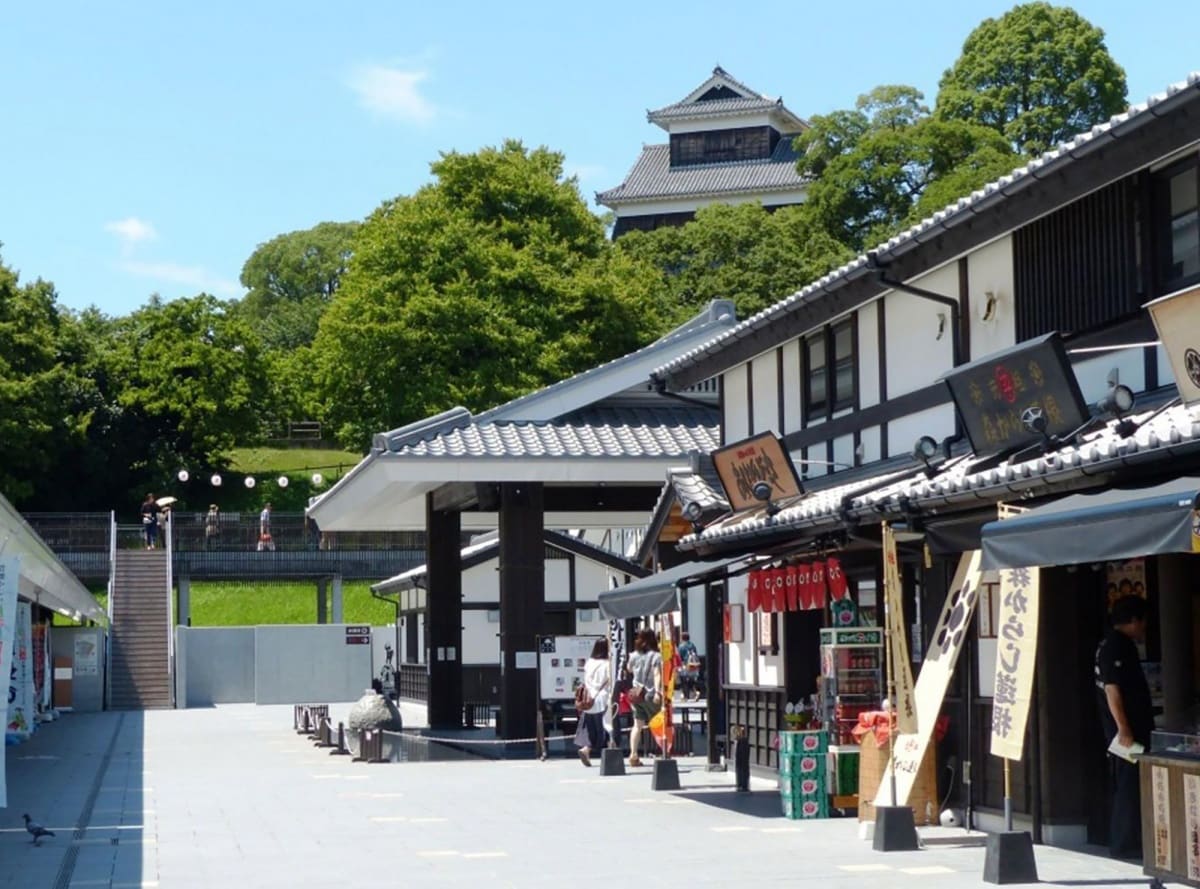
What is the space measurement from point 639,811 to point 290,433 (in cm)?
6950

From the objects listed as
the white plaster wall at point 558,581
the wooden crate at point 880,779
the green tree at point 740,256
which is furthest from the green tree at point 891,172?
the wooden crate at point 880,779

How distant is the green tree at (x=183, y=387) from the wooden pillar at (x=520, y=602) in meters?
44.9

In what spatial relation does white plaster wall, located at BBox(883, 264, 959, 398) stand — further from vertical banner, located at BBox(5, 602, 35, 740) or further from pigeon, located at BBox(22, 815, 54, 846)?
vertical banner, located at BBox(5, 602, 35, 740)

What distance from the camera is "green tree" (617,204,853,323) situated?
6212cm

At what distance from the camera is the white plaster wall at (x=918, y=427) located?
16219 mm

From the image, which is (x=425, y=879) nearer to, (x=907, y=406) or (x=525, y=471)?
(x=907, y=406)

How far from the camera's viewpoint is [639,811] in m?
17.3

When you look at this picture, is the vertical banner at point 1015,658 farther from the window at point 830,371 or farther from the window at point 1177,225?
the window at point 830,371

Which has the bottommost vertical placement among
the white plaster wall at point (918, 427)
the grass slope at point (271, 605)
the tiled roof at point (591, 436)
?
the grass slope at point (271, 605)

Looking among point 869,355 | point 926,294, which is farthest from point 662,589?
point 926,294

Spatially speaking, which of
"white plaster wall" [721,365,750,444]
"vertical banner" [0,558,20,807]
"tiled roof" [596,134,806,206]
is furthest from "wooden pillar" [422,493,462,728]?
"tiled roof" [596,134,806,206]

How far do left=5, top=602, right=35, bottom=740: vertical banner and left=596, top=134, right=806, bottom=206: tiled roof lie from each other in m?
54.2

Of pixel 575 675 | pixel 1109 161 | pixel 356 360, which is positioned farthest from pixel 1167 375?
pixel 356 360

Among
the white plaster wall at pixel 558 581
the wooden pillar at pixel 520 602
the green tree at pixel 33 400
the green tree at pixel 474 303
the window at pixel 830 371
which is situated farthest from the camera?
the green tree at pixel 33 400
